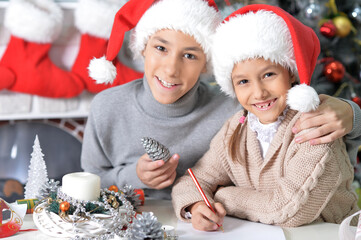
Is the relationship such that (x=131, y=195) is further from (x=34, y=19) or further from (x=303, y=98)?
(x=34, y=19)

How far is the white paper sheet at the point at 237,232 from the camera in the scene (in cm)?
95

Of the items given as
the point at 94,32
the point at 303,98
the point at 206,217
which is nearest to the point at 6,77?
the point at 94,32

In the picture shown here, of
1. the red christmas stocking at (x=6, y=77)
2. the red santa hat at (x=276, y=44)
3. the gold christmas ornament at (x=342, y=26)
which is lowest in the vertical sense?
the red christmas stocking at (x=6, y=77)

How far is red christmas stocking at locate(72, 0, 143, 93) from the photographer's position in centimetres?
188

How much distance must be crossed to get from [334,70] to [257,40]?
1.13 metres

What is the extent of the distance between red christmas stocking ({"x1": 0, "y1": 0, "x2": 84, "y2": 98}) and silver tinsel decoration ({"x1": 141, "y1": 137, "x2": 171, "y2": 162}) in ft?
3.19

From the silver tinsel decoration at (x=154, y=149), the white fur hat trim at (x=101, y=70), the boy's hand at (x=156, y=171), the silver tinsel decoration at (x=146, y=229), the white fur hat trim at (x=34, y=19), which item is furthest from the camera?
the white fur hat trim at (x=34, y=19)

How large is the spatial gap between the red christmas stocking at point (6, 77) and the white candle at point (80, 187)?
3.50ft

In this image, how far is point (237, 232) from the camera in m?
0.98

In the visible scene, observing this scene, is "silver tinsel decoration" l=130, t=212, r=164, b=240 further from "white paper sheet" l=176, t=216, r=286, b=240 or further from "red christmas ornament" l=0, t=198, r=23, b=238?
"red christmas ornament" l=0, t=198, r=23, b=238

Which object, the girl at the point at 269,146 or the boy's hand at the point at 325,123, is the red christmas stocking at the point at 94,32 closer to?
the girl at the point at 269,146

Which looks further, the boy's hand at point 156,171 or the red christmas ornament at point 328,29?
the red christmas ornament at point 328,29

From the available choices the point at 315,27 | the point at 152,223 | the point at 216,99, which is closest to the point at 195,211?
the point at 152,223

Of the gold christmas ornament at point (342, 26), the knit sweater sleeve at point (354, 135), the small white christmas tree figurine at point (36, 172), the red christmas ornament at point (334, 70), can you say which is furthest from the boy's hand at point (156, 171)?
the gold christmas ornament at point (342, 26)
